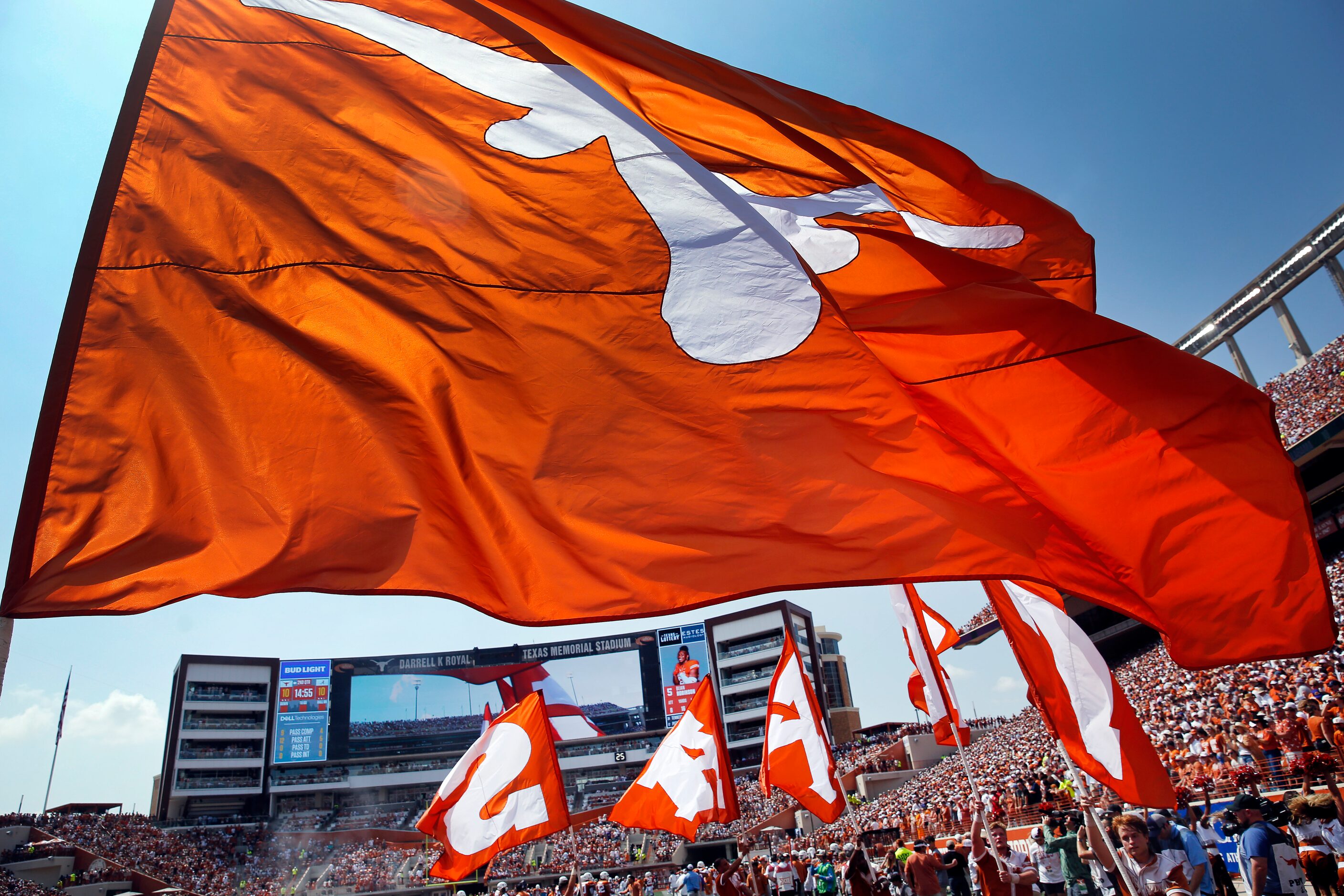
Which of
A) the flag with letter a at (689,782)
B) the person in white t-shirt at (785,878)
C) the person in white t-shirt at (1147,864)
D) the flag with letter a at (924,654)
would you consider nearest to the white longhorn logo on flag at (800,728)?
the flag with letter a at (689,782)

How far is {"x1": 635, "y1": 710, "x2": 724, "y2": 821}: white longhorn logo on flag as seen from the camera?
524 inches

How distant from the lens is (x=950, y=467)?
3.53m

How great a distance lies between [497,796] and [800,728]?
463 centimetres

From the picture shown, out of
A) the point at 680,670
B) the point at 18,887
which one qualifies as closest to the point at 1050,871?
the point at 18,887

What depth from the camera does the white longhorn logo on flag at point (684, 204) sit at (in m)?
3.67

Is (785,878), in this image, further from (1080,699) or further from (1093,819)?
(1080,699)

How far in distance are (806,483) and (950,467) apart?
0.65m

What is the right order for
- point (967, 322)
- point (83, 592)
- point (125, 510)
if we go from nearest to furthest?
point (83, 592), point (125, 510), point (967, 322)

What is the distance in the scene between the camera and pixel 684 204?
3844 mm

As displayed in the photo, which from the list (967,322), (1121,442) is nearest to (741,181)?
(967,322)

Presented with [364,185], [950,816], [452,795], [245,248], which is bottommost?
[950,816]

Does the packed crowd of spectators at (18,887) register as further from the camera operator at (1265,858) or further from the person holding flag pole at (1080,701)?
the camera operator at (1265,858)

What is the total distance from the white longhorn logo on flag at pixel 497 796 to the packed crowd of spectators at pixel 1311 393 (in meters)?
29.7

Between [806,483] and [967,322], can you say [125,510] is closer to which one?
[806,483]
